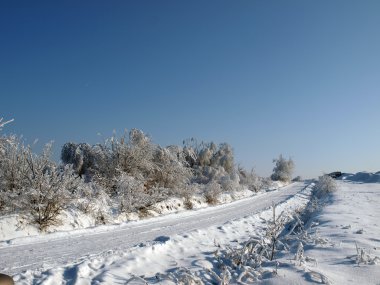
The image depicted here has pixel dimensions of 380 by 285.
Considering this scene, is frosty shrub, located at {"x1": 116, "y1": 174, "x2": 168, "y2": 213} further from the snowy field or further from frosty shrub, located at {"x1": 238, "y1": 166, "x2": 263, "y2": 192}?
frosty shrub, located at {"x1": 238, "y1": 166, "x2": 263, "y2": 192}

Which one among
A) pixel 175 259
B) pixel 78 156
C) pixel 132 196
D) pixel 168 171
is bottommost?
pixel 175 259

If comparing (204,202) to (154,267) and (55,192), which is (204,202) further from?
(154,267)

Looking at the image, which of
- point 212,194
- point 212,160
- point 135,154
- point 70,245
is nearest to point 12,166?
point 70,245

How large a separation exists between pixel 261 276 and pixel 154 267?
243 centimetres

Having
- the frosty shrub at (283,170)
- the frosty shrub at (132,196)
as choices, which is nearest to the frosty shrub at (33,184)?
the frosty shrub at (132,196)

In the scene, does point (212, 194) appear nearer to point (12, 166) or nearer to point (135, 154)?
point (135, 154)

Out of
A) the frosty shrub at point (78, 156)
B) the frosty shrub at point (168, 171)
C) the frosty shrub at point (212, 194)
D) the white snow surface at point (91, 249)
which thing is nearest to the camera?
the white snow surface at point (91, 249)

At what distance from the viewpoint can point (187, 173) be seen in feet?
87.9

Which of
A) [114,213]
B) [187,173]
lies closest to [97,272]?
[114,213]

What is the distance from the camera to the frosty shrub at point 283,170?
8225cm

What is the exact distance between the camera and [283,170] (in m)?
83.9

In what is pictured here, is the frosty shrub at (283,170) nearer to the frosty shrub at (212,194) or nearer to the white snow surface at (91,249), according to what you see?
the frosty shrub at (212,194)

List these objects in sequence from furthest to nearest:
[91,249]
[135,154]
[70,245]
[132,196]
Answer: [135,154] → [132,196] → [70,245] → [91,249]

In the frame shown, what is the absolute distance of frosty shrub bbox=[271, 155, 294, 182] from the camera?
270 ft
